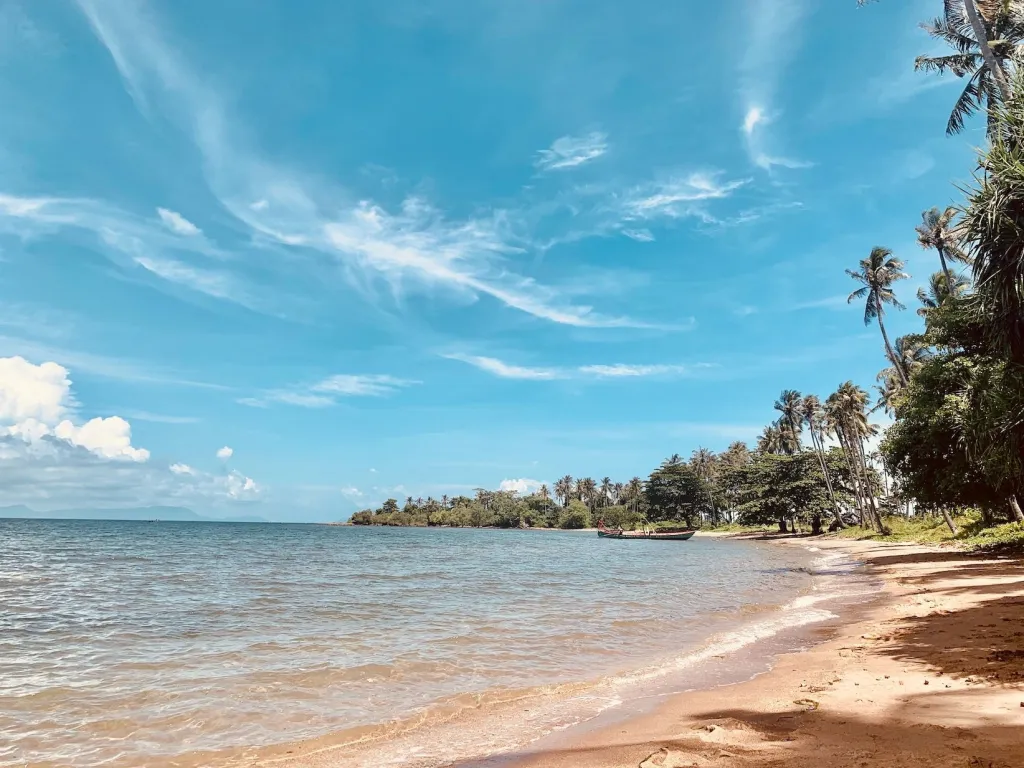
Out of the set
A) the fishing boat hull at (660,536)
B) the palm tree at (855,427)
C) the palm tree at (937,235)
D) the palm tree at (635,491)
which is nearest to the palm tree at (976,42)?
the palm tree at (937,235)

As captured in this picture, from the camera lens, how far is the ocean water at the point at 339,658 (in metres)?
7.71

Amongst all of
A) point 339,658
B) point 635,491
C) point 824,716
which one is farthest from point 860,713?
point 635,491

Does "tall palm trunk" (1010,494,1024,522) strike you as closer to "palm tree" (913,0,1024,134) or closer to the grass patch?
the grass patch

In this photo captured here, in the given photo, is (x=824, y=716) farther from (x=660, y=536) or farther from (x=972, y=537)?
(x=660, y=536)

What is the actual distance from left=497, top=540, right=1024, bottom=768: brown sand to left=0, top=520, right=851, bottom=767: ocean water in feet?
5.20

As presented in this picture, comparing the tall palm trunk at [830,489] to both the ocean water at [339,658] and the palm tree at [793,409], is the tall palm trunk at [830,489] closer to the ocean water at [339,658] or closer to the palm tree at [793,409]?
the palm tree at [793,409]

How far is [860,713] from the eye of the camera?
6.48 m

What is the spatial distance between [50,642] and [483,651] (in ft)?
34.1

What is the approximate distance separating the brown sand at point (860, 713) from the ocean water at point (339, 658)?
158cm

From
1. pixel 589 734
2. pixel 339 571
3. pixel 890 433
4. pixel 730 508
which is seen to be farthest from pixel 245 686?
pixel 730 508

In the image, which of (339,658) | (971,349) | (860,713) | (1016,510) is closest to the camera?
(860,713)

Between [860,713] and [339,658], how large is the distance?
950 centimetres

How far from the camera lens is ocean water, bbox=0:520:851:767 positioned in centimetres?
771

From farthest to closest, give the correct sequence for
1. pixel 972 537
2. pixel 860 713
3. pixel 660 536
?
pixel 660 536
pixel 972 537
pixel 860 713
